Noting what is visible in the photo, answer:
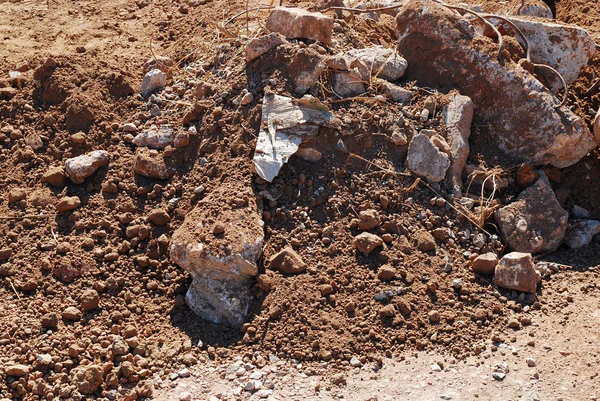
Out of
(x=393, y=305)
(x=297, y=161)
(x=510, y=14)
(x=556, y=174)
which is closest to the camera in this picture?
(x=393, y=305)

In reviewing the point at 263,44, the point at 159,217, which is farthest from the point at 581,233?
the point at 159,217

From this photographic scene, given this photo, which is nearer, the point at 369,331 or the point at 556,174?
the point at 369,331

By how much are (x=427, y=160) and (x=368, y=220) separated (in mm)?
563

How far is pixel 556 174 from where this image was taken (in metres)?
5.13

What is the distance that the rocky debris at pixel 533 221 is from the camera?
4.79m

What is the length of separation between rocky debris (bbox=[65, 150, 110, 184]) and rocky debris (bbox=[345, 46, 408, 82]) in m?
1.64

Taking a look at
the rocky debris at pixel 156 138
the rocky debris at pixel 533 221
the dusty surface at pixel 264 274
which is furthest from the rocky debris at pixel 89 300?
the rocky debris at pixel 533 221

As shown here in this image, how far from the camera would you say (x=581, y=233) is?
492cm

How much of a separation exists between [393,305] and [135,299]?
1375mm

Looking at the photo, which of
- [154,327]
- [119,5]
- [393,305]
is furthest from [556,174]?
[119,5]

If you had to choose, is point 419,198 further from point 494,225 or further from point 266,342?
point 266,342

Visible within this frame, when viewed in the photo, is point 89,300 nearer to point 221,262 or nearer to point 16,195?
point 221,262

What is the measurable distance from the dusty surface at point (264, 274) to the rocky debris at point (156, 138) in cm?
7

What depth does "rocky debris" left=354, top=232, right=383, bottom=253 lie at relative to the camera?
4492 mm
